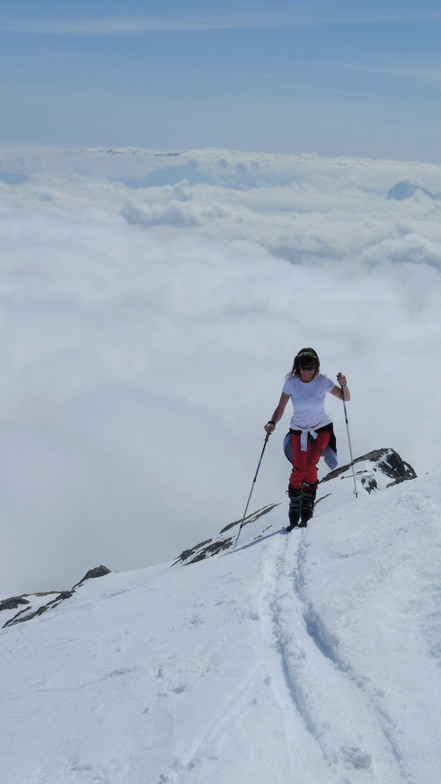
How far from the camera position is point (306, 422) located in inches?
421

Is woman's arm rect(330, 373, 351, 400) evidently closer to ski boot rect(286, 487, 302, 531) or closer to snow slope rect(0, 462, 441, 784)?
ski boot rect(286, 487, 302, 531)

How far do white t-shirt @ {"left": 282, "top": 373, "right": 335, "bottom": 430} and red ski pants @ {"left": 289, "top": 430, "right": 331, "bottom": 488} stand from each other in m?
0.36

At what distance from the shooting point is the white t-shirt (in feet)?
34.3

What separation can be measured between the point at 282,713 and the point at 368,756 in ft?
2.72

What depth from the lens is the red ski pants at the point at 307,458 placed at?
35.5ft

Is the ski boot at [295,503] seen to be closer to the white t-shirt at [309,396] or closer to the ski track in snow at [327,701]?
the white t-shirt at [309,396]

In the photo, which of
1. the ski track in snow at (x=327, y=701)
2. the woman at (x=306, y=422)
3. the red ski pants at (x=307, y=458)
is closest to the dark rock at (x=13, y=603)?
the woman at (x=306, y=422)

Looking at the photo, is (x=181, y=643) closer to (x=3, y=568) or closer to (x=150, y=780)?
(x=150, y=780)

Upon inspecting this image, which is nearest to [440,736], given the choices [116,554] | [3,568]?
[116,554]

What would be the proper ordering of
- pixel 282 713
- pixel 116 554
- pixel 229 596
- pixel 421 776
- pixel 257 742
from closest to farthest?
pixel 421 776 → pixel 257 742 → pixel 282 713 → pixel 229 596 → pixel 116 554

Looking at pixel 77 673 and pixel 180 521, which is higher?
pixel 180 521

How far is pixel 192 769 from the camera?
4113 millimetres

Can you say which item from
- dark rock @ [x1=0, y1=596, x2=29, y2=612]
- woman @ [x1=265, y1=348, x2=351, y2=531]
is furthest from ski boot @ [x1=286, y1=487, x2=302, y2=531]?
dark rock @ [x1=0, y1=596, x2=29, y2=612]

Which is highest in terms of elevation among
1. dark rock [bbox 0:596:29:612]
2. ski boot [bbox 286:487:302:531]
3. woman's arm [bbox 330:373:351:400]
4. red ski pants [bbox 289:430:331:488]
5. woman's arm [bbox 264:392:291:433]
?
woman's arm [bbox 330:373:351:400]
